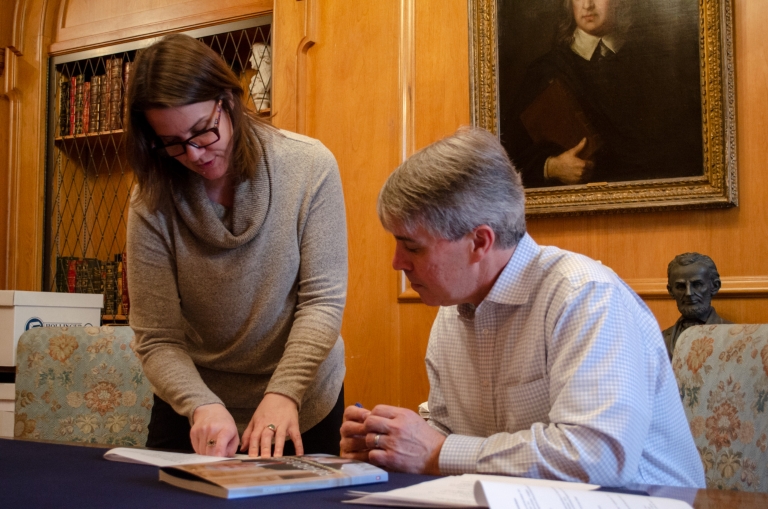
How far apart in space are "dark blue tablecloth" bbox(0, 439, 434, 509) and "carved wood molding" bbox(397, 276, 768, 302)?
1.47m

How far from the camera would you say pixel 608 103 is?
9.50ft

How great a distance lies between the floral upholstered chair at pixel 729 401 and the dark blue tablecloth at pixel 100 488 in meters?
0.64

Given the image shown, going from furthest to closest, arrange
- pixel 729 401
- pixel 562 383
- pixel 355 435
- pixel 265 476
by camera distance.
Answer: pixel 729 401 < pixel 355 435 < pixel 562 383 < pixel 265 476

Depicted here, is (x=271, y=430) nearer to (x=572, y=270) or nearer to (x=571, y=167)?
(x=572, y=270)

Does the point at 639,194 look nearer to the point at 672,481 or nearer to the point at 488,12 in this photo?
the point at 488,12

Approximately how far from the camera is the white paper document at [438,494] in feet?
2.84

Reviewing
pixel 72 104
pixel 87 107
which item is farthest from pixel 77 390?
pixel 72 104

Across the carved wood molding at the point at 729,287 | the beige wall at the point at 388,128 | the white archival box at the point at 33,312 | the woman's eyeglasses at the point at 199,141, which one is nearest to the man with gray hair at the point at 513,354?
the woman's eyeglasses at the point at 199,141

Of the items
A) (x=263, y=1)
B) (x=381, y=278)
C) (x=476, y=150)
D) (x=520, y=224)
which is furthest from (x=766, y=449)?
(x=263, y=1)

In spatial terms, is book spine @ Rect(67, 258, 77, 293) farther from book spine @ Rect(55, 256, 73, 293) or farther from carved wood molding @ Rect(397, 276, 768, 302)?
carved wood molding @ Rect(397, 276, 768, 302)

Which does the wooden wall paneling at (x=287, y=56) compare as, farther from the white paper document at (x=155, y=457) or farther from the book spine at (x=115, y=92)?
the white paper document at (x=155, y=457)

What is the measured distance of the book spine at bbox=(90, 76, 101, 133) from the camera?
3.91 meters

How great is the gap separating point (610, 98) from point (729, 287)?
0.78 meters

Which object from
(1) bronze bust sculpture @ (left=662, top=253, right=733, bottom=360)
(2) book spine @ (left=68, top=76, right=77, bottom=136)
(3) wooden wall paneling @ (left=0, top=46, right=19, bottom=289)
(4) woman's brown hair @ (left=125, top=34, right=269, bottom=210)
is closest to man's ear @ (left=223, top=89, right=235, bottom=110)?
(4) woman's brown hair @ (left=125, top=34, right=269, bottom=210)
